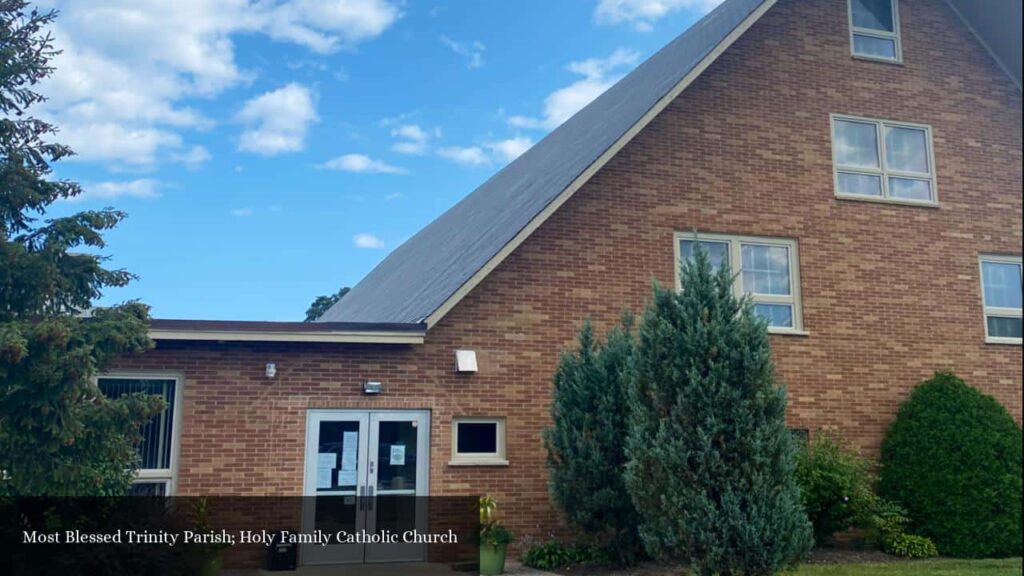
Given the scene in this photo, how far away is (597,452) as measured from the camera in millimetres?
11500

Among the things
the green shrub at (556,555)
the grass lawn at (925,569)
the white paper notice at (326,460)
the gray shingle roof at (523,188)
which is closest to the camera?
the grass lawn at (925,569)

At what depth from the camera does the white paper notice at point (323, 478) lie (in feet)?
40.8

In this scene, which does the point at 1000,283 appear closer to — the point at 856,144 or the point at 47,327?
the point at 856,144

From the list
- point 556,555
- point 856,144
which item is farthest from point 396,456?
point 856,144

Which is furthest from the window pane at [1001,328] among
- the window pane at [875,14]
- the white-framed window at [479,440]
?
the white-framed window at [479,440]

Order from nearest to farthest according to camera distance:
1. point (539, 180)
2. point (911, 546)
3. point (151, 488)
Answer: point (151, 488) → point (911, 546) → point (539, 180)

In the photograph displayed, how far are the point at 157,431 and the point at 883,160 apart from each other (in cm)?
1216

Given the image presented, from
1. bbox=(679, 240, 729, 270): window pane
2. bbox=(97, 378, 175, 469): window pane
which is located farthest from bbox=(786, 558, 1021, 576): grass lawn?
bbox=(97, 378, 175, 469): window pane

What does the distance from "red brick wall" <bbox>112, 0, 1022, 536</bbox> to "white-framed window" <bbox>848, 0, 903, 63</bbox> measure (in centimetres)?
19

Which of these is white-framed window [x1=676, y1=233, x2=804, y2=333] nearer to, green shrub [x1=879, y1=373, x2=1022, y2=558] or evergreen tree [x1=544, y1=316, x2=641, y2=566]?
green shrub [x1=879, y1=373, x2=1022, y2=558]

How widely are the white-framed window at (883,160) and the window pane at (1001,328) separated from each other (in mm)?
2261

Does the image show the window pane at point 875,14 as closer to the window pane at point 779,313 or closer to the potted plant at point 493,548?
the window pane at point 779,313

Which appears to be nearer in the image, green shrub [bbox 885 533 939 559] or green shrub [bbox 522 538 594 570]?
green shrub [bbox 522 538 594 570]

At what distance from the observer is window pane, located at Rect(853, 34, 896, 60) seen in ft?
53.2
